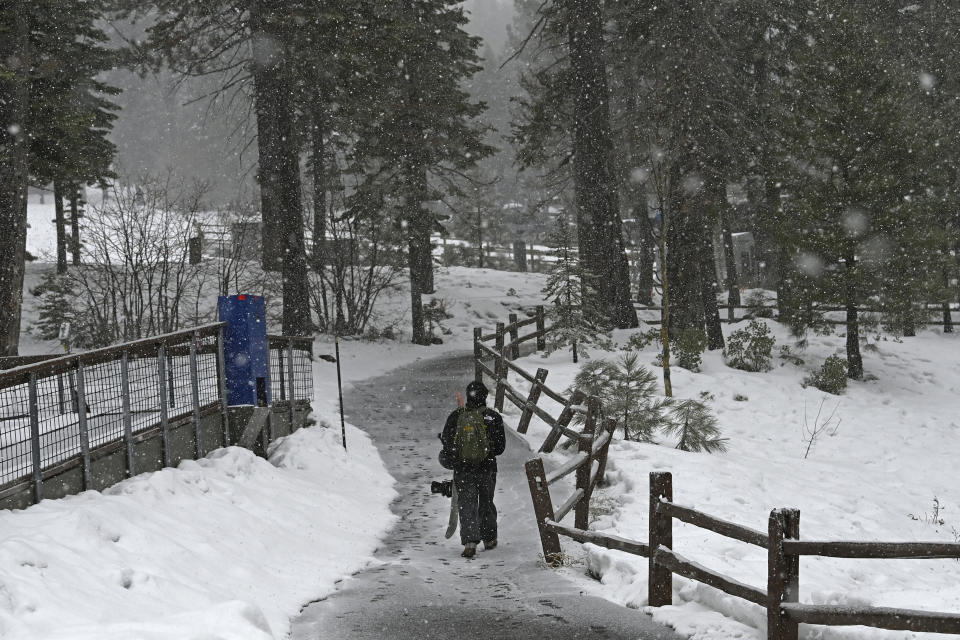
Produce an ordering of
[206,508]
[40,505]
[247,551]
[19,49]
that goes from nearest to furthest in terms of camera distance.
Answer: [40,505] < [247,551] < [206,508] < [19,49]

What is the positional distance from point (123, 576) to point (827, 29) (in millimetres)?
21969

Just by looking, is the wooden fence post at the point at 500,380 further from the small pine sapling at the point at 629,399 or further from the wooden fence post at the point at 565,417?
the wooden fence post at the point at 565,417

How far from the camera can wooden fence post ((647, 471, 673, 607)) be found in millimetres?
6543

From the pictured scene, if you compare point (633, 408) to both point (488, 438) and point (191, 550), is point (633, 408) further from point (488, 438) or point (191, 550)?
point (191, 550)

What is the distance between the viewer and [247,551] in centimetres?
786

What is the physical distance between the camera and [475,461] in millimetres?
8883

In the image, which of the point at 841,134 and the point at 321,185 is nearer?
the point at 841,134

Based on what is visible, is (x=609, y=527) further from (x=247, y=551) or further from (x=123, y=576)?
(x=123, y=576)

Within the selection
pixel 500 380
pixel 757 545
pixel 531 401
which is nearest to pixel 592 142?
pixel 500 380

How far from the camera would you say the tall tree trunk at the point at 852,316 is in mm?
20953

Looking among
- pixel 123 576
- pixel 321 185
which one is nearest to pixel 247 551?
pixel 123 576

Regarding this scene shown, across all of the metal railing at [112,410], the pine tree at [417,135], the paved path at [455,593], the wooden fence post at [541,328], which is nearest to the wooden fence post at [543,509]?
the paved path at [455,593]

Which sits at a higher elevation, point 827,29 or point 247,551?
point 827,29

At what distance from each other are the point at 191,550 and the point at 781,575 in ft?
16.0
